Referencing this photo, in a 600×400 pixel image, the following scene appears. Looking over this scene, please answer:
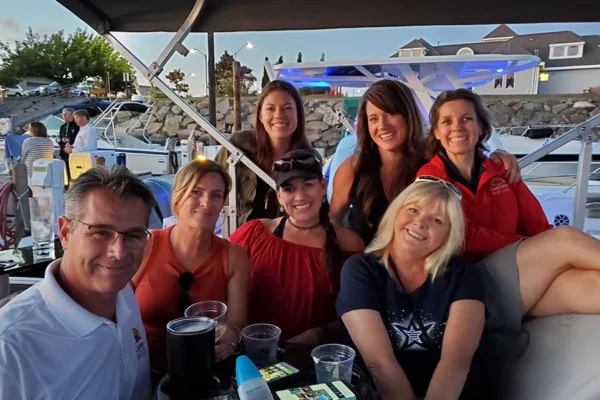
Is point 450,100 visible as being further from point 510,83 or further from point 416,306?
point 510,83

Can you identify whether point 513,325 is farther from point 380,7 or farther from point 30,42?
point 30,42

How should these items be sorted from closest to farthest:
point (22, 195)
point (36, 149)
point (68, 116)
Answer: point (22, 195), point (36, 149), point (68, 116)

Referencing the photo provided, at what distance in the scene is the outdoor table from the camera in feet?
4.02

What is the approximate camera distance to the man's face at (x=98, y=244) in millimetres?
1188

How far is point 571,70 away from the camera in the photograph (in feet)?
86.9

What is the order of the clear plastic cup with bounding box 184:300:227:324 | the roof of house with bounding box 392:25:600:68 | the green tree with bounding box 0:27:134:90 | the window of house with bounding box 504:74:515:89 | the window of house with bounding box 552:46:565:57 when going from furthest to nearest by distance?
the green tree with bounding box 0:27:134:90 < the window of house with bounding box 552:46:565:57 < the roof of house with bounding box 392:25:600:68 < the window of house with bounding box 504:74:515:89 < the clear plastic cup with bounding box 184:300:227:324

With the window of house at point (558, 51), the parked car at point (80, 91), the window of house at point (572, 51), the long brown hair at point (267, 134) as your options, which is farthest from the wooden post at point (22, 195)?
the window of house at point (572, 51)

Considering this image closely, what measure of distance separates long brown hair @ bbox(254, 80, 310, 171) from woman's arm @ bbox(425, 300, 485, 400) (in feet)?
4.66

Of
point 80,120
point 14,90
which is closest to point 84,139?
point 80,120

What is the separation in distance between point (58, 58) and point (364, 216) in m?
39.3

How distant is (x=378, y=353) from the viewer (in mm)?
1548

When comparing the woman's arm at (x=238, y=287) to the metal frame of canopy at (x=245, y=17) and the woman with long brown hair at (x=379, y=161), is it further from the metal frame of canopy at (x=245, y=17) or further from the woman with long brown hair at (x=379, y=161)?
the metal frame of canopy at (x=245, y=17)

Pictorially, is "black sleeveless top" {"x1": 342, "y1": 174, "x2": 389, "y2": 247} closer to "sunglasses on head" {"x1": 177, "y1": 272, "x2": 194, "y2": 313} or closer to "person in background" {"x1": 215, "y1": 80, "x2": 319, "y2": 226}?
"person in background" {"x1": 215, "y1": 80, "x2": 319, "y2": 226}

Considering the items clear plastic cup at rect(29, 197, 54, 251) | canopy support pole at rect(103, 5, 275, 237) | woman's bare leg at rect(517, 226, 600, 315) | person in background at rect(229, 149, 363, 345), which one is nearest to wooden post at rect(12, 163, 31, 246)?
clear plastic cup at rect(29, 197, 54, 251)
